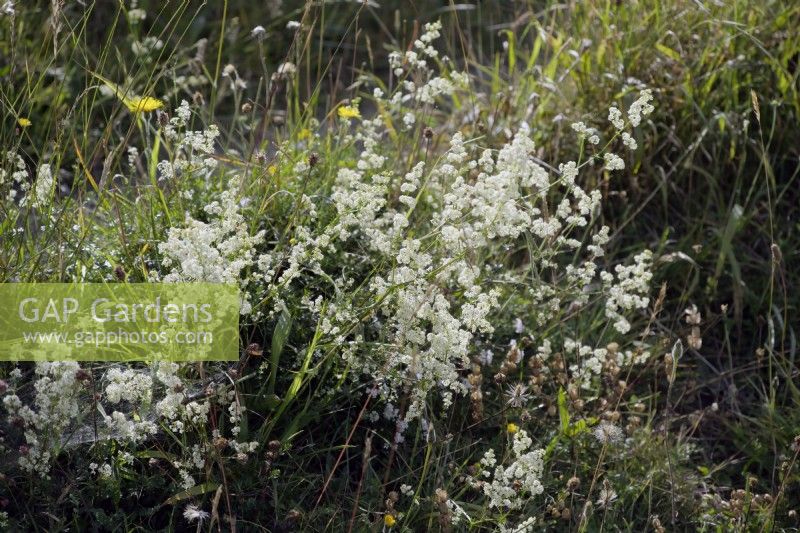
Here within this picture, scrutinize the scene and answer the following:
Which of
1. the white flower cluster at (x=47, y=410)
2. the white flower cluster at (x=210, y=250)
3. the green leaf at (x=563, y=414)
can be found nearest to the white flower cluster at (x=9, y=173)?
the white flower cluster at (x=210, y=250)

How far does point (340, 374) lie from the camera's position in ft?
8.25

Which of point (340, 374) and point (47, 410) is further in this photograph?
point (340, 374)

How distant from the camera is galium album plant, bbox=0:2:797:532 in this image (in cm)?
221

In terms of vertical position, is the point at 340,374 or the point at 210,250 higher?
the point at 210,250

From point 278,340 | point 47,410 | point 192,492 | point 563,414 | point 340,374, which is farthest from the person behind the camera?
point 563,414

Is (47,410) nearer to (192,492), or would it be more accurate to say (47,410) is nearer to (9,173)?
(192,492)

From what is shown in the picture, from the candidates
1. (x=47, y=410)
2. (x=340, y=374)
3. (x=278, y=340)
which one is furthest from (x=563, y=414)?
(x=47, y=410)

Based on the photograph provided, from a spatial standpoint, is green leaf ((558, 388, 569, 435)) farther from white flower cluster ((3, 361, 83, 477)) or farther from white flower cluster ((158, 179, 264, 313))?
white flower cluster ((3, 361, 83, 477))

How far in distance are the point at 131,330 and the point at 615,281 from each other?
1.76 metres

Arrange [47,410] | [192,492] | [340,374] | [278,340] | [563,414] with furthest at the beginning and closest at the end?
[563,414] → [340,374] → [278,340] → [192,492] → [47,410]

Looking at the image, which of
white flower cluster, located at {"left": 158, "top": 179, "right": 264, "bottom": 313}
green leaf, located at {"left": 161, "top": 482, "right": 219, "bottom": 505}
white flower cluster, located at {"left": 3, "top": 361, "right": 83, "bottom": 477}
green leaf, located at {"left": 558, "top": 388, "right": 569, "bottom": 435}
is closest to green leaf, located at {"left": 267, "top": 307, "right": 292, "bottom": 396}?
white flower cluster, located at {"left": 158, "top": 179, "right": 264, "bottom": 313}

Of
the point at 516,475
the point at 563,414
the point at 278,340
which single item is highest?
the point at 278,340

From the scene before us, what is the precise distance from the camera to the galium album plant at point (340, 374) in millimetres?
2211

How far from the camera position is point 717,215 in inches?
139
